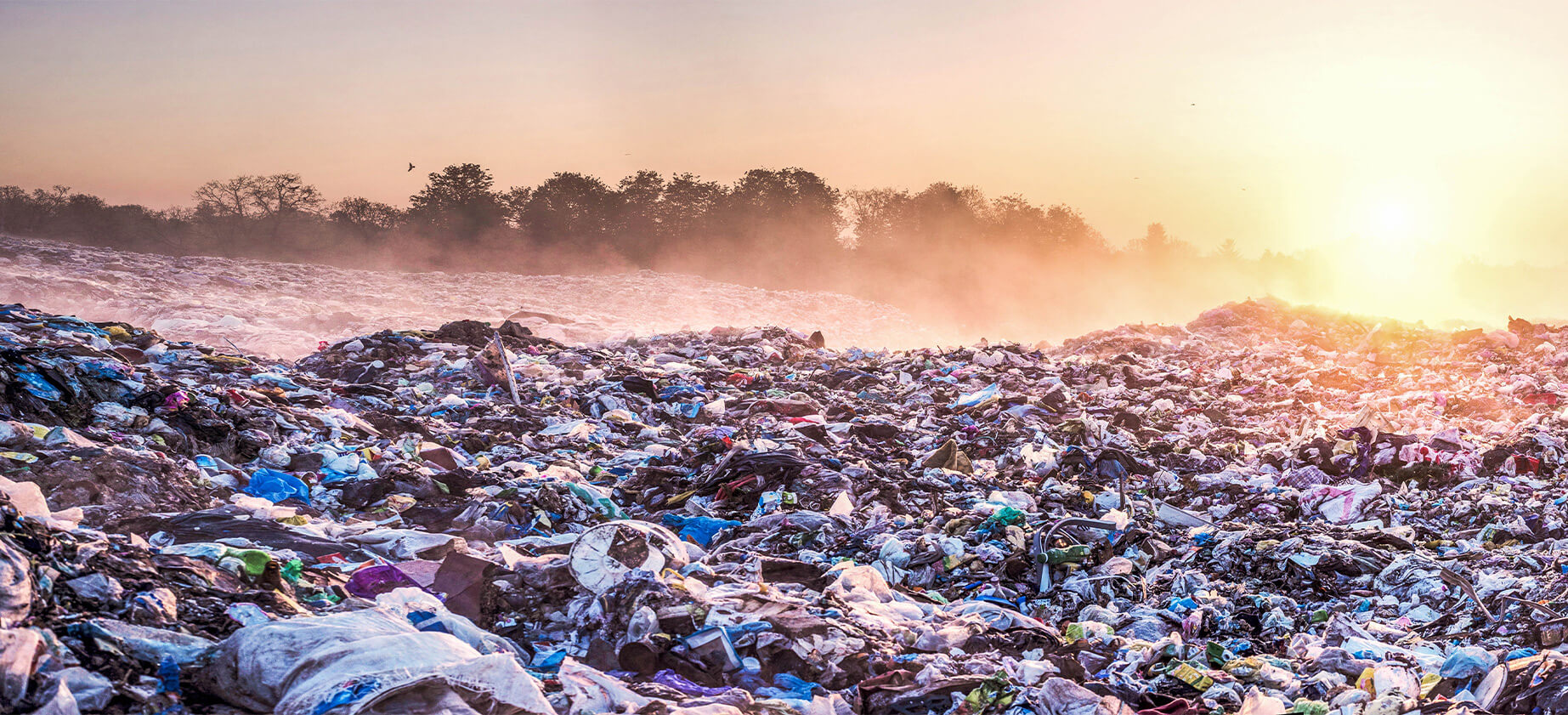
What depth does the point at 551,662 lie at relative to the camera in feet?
10.2

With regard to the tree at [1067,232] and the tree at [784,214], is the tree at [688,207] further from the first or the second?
the tree at [1067,232]

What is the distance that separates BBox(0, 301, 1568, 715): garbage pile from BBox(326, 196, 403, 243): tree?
65.4ft

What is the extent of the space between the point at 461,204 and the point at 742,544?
87.9 ft

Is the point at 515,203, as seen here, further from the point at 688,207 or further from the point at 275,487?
the point at 275,487

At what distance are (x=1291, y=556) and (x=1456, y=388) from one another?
25.3 ft

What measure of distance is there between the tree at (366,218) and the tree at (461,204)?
73 cm

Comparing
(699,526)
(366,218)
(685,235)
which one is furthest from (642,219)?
(699,526)

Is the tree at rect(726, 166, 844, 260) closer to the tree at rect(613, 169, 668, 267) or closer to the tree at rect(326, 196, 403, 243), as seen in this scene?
the tree at rect(613, 169, 668, 267)

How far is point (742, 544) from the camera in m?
5.20

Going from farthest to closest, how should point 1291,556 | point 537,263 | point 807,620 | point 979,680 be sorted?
point 537,263, point 1291,556, point 807,620, point 979,680

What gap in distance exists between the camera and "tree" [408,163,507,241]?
93.7 ft

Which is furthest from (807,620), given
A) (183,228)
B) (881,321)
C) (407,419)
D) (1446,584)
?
(183,228)

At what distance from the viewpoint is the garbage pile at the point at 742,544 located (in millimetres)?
2562

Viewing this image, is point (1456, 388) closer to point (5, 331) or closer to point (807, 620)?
point (807, 620)
